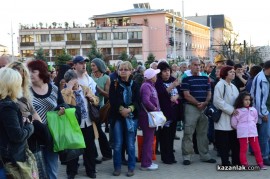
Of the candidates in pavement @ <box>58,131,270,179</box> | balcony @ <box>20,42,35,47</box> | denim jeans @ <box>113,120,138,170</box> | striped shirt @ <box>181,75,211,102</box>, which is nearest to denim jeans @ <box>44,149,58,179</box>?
pavement @ <box>58,131,270,179</box>

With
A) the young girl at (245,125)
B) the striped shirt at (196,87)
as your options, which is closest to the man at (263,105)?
the young girl at (245,125)

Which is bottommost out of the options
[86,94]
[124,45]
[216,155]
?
[216,155]

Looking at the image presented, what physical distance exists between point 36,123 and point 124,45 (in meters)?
78.8

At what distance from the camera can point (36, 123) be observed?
4.94m

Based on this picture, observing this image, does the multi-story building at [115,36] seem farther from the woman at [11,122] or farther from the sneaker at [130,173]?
the woman at [11,122]

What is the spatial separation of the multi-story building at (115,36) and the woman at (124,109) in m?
73.8

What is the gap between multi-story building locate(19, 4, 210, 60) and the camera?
8281 cm

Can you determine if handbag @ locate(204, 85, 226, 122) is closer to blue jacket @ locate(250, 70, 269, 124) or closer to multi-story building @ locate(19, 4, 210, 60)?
blue jacket @ locate(250, 70, 269, 124)

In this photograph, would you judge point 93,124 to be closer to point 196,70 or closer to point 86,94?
point 86,94

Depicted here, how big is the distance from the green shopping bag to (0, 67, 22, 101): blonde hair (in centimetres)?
Answer: 133

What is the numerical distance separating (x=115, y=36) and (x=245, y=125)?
76.0 m

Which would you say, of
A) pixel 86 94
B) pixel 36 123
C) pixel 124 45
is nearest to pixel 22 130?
pixel 36 123

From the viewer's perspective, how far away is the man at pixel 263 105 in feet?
26.3

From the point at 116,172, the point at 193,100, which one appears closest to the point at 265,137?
the point at 193,100
